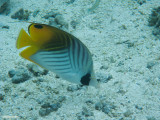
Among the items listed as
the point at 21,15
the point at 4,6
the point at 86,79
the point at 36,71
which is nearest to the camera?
the point at 86,79

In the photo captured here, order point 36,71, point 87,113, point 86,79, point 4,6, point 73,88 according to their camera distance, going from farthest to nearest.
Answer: point 4,6, point 36,71, point 73,88, point 87,113, point 86,79

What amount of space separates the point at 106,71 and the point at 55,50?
68.4 inches

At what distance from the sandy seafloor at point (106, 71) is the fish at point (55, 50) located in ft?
1.82

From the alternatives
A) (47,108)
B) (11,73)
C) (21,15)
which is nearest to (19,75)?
(11,73)

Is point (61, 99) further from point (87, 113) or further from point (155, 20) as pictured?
point (155, 20)

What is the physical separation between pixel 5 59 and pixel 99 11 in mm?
3106

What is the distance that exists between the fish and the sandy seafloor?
0.55 m

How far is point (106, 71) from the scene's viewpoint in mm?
2859

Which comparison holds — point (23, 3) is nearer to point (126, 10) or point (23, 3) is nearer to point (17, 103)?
point (126, 10)

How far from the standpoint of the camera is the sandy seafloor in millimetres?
2160

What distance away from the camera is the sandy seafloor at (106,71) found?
216 centimetres

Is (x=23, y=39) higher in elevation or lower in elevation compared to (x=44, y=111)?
higher

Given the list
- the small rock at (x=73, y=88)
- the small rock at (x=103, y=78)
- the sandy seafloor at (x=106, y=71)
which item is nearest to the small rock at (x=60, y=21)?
the sandy seafloor at (x=106, y=71)

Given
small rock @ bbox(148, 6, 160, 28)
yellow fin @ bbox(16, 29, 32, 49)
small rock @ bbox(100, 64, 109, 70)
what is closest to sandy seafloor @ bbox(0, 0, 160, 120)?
small rock @ bbox(100, 64, 109, 70)
